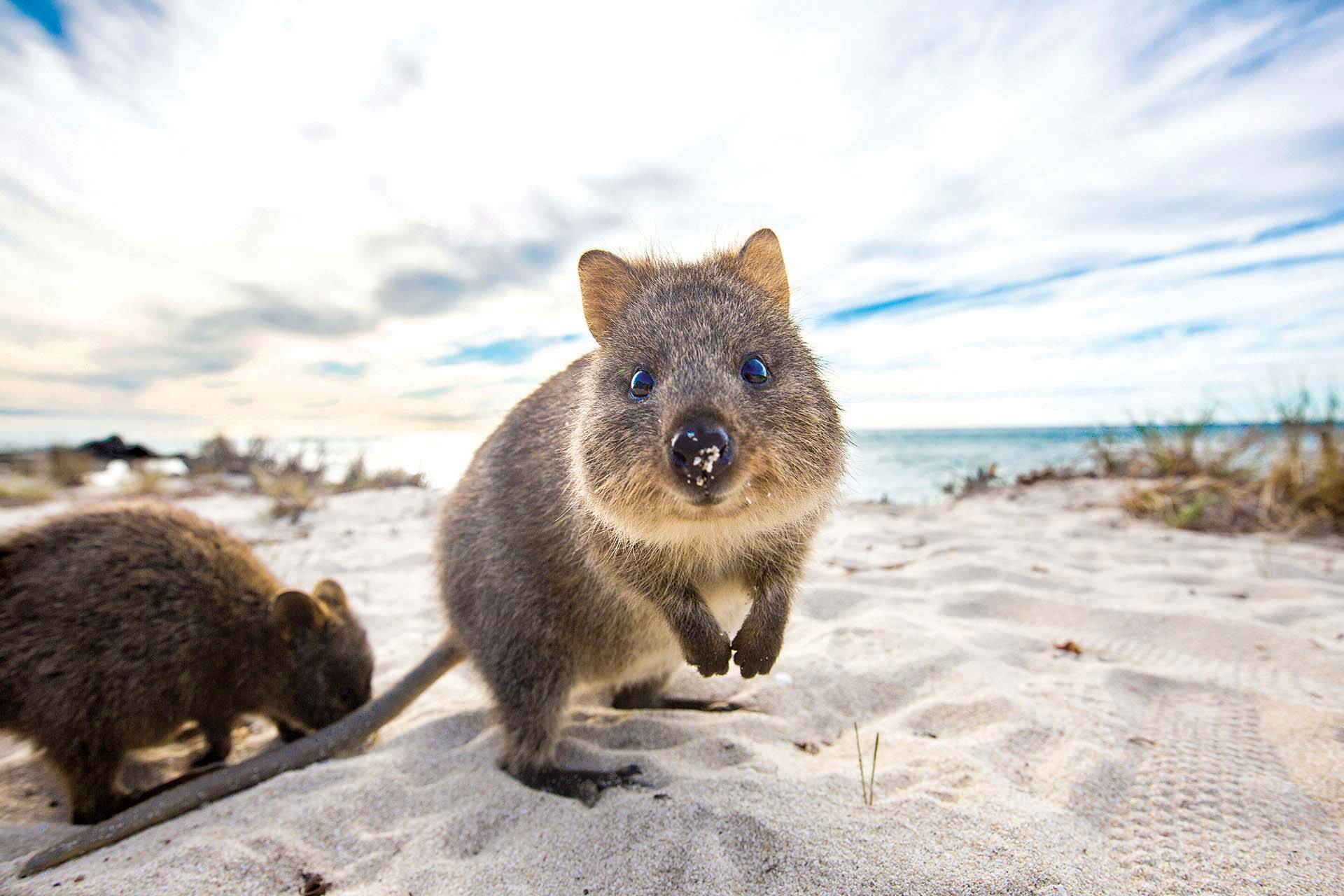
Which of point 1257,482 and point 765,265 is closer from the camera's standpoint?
point 765,265

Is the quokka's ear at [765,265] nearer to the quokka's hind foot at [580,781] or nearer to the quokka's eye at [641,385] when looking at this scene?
the quokka's eye at [641,385]

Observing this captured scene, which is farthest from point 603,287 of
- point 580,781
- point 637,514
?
point 580,781

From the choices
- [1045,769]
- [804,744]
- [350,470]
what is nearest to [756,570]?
[804,744]

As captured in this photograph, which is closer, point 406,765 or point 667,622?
point 667,622

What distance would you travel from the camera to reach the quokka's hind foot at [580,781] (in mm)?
2609

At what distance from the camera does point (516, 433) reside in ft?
11.0

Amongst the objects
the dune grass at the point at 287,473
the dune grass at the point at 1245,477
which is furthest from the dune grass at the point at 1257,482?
the dune grass at the point at 287,473

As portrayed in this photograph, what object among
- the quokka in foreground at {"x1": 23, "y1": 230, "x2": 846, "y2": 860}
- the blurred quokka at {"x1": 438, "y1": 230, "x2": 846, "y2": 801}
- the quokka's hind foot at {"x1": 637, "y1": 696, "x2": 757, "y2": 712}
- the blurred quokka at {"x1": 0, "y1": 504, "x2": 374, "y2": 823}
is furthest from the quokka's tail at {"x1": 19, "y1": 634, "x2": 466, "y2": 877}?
the quokka's hind foot at {"x1": 637, "y1": 696, "x2": 757, "y2": 712}

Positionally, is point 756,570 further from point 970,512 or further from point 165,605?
point 970,512

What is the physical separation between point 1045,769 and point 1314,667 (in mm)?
1978

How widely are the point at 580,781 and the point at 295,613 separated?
1.82m

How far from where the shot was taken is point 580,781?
2.68 metres

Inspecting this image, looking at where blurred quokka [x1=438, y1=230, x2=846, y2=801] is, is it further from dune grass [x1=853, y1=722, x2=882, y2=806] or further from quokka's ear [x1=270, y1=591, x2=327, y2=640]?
quokka's ear [x1=270, y1=591, x2=327, y2=640]

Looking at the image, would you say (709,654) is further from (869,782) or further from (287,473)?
(287,473)
